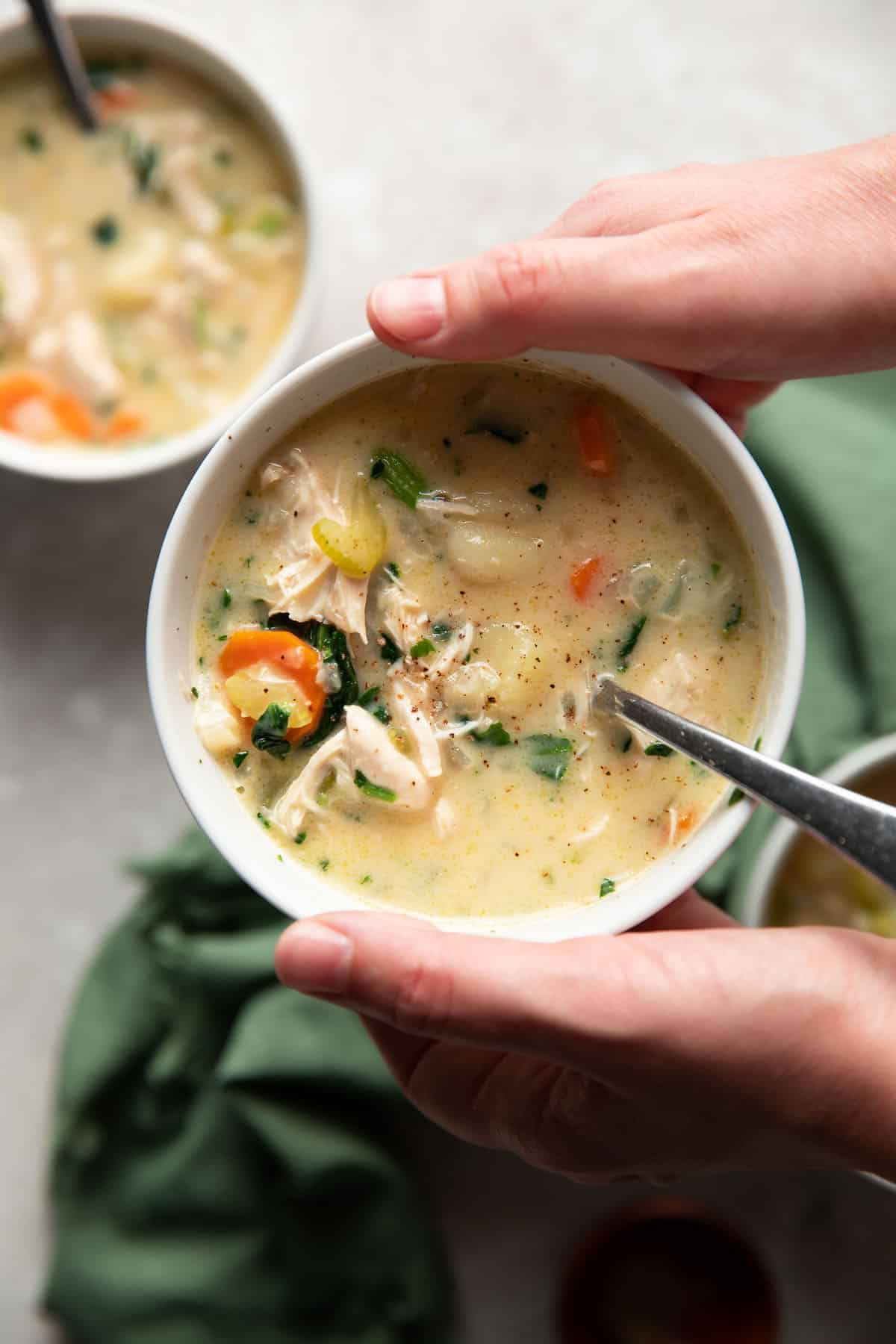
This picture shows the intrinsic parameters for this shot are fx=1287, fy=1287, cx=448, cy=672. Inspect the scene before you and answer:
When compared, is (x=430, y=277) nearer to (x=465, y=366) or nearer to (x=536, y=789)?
(x=465, y=366)

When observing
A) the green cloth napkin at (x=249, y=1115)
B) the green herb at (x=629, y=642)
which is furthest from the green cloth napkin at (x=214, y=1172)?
the green herb at (x=629, y=642)

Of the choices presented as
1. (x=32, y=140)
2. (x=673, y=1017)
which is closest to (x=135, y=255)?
(x=32, y=140)

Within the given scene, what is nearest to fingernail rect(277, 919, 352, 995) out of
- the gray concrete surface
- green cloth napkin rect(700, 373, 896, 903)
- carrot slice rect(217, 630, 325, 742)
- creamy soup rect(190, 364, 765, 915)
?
creamy soup rect(190, 364, 765, 915)

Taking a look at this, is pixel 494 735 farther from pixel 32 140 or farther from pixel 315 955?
pixel 32 140

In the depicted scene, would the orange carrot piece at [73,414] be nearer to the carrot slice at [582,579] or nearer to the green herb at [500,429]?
the green herb at [500,429]

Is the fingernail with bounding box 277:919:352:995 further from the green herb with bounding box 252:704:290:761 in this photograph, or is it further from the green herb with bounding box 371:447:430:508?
the green herb with bounding box 371:447:430:508
